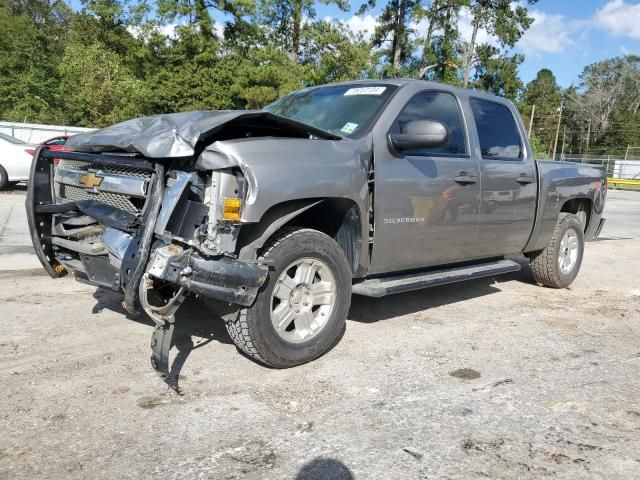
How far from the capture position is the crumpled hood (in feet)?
9.93

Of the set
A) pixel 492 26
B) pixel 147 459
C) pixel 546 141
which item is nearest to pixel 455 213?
pixel 147 459

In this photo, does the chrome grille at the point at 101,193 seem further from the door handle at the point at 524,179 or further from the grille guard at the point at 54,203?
the door handle at the point at 524,179

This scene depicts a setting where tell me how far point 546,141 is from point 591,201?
79630 millimetres

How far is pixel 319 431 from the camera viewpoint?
2.80 metres

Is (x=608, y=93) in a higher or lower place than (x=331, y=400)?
higher

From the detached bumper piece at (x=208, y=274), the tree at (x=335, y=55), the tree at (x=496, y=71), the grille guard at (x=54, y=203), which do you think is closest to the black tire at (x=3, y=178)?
the grille guard at (x=54, y=203)

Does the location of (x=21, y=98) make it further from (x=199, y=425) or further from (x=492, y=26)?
(x=199, y=425)

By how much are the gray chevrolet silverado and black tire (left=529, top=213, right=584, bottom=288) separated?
106cm

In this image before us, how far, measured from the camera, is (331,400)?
3.16 meters

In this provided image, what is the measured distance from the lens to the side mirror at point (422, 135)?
389cm

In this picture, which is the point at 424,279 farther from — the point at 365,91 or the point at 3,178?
the point at 3,178

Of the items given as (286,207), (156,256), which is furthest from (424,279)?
(156,256)

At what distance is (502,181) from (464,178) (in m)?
0.65

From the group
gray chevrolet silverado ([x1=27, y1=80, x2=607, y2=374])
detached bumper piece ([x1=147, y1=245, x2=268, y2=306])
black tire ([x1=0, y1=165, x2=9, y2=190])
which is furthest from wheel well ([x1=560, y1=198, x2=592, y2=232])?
black tire ([x1=0, y1=165, x2=9, y2=190])
